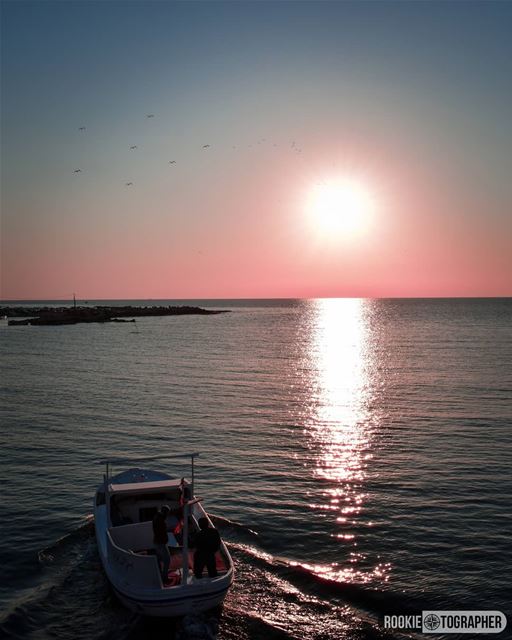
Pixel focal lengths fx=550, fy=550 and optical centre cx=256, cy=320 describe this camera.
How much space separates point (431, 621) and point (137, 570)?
25.4 feet

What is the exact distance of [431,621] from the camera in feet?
47.0

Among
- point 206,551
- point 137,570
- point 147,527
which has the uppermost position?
point 206,551

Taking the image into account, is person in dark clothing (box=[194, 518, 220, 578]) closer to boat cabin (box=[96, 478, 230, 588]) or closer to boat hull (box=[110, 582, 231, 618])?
boat cabin (box=[96, 478, 230, 588])

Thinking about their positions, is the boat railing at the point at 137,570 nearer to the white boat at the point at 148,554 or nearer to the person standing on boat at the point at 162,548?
the white boat at the point at 148,554

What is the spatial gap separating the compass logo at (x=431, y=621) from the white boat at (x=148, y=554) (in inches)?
206

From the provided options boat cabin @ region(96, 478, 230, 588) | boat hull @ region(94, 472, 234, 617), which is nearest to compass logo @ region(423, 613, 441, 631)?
boat hull @ region(94, 472, 234, 617)

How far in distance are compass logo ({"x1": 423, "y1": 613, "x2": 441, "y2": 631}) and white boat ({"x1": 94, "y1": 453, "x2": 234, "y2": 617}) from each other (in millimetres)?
5234

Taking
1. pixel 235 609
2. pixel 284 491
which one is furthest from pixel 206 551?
pixel 284 491

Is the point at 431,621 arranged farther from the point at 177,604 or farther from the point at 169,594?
the point at 169,594

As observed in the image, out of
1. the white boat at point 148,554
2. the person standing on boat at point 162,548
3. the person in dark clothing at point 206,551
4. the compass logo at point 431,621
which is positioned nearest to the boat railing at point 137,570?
the white boat at point 148,554

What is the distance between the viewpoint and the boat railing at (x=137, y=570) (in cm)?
1373

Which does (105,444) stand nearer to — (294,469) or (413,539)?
(294,469)

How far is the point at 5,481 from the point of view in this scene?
24.3m

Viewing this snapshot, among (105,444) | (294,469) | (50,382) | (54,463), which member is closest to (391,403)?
(294,469)
